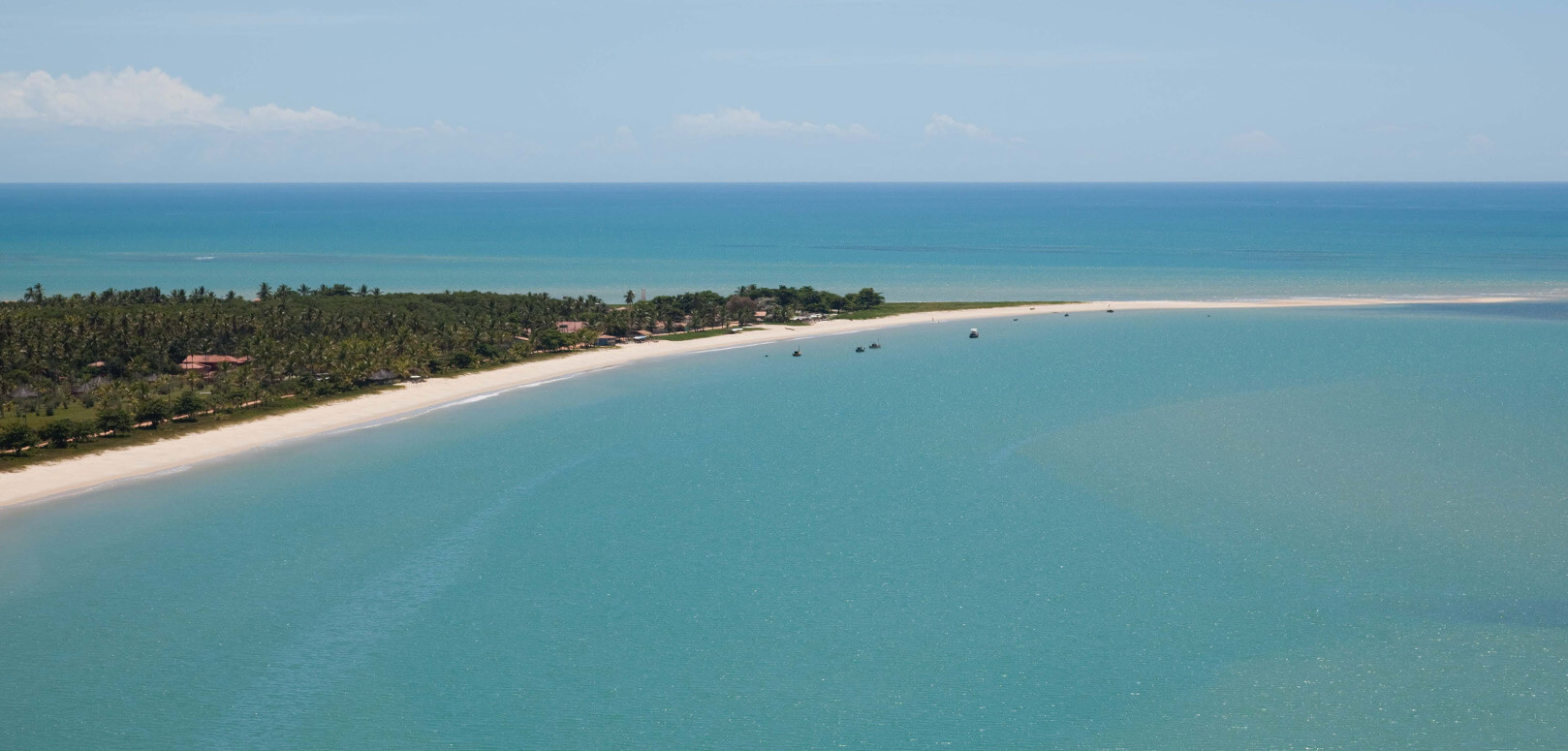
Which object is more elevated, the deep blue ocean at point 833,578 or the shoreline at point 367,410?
the shoreline at point 367,410

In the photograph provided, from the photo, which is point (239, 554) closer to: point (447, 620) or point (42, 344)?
point (447, 620)

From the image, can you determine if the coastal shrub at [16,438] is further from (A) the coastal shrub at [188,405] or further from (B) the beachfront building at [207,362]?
(B) the beachfront building at [207,362]

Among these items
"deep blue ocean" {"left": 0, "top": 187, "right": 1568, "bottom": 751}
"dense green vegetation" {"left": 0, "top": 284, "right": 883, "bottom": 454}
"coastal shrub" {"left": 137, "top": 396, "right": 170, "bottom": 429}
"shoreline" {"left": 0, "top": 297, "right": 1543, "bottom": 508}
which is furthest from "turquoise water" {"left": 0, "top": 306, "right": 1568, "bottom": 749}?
"dense green vegetation" {"left": 0, "top": 284, "right": 883, "bottom": 454}

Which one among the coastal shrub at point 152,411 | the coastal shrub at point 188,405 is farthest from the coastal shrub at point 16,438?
the coastal shrub at point 188,405

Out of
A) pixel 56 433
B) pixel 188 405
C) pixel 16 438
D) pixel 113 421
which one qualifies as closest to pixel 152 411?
pixel 188 405

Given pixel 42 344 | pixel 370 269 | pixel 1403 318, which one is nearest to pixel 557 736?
pixel 42 344

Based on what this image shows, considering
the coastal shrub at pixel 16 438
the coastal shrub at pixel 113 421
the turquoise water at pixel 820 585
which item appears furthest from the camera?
the coastal shrub at pixel 113 421

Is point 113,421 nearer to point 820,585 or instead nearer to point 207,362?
point 207,362
